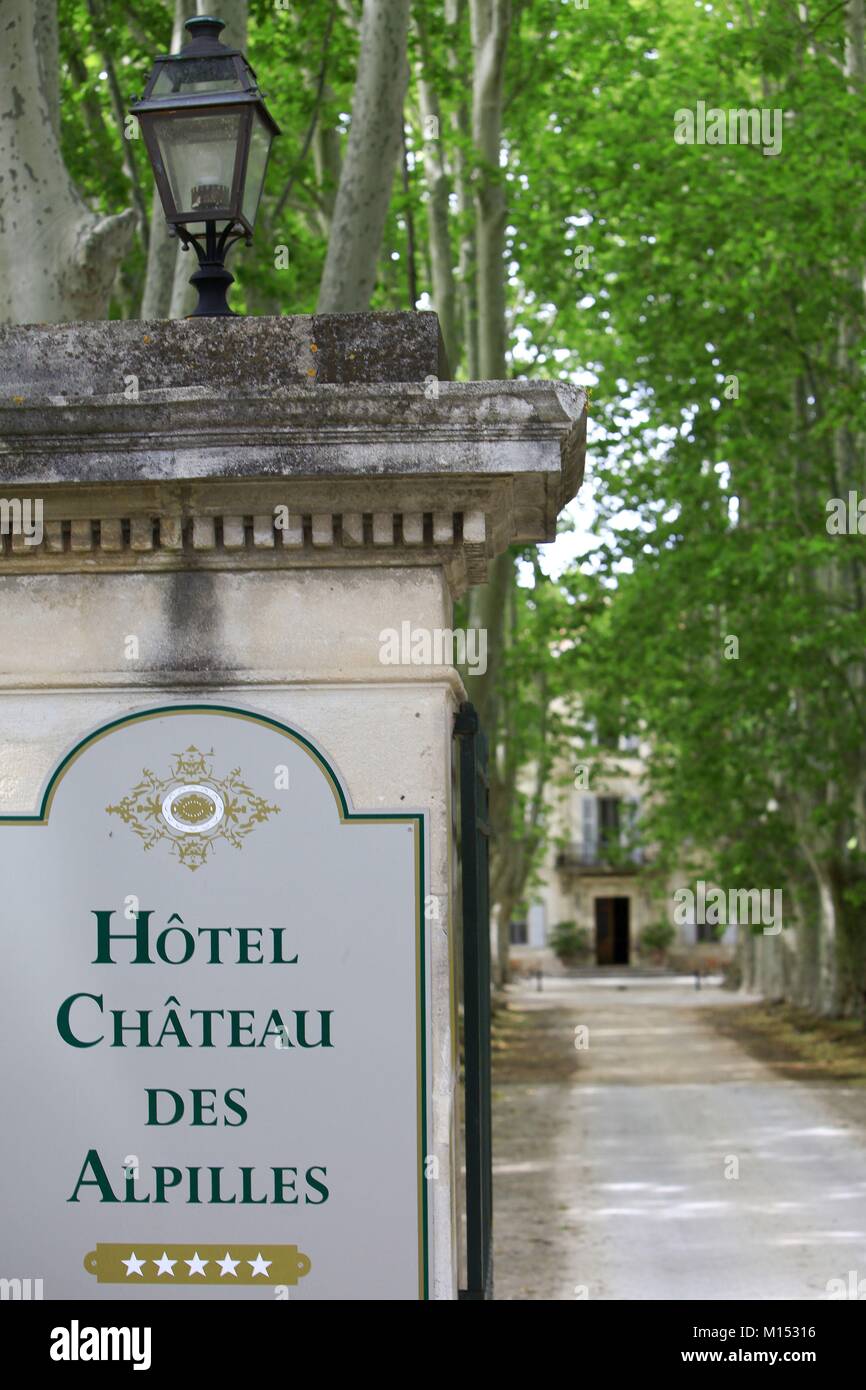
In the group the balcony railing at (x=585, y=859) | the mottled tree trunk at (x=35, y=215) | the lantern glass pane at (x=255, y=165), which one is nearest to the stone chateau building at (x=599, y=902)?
the balcony railing at (x=585, y=859)

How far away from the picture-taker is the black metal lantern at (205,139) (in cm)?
466

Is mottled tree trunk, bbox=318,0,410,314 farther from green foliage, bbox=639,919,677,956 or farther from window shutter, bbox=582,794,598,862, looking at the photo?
window shutter, bbox=582,794,598,862

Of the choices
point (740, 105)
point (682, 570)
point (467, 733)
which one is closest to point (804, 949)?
point (682, 570)

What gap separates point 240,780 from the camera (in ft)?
14.2

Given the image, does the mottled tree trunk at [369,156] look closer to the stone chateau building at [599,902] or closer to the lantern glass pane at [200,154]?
the lantern glass pane at [200,154]

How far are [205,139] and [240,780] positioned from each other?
171 cm

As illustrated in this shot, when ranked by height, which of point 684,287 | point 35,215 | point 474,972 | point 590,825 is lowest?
point 590,825

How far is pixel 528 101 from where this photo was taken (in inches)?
794

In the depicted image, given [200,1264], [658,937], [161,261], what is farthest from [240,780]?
[658,937]

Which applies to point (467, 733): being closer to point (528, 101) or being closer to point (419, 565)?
point (419, 565)

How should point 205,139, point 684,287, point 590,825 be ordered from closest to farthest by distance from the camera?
point 205,139 < point 684,287 < point 590,825

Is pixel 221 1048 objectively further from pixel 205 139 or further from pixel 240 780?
pixel 205 139

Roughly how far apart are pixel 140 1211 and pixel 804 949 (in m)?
31.6
